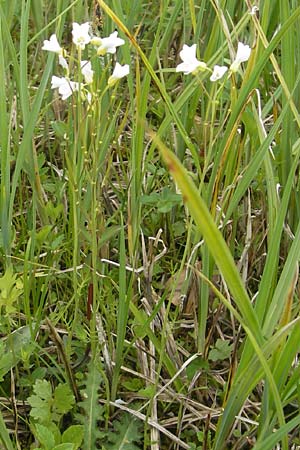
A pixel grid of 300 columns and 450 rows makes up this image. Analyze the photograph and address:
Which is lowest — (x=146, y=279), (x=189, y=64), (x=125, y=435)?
(x=125, y=435)

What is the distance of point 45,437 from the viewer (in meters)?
1.03

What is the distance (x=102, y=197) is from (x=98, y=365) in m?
0.41

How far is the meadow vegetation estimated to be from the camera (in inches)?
41.5

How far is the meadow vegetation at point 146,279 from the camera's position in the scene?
105 cm

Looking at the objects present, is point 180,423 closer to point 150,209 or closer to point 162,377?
point 162,377

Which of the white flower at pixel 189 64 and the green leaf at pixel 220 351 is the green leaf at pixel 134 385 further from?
the white flower at pixel 189 64

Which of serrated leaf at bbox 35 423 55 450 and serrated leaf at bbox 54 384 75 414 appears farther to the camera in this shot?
serrated leaf at bbox 54 384 75 414

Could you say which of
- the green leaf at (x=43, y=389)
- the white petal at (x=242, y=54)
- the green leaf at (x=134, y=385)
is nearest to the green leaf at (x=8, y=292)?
the green leaf at (x=43, y=389)

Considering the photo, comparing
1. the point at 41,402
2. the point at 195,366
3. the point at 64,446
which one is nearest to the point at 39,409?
the point at 41,402

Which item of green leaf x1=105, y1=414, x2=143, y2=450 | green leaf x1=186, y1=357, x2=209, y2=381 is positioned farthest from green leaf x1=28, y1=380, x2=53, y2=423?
green leaf x1=186, y1=357, x2=209, y2=381

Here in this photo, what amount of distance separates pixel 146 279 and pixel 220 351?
168mm

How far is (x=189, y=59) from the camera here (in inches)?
42.8

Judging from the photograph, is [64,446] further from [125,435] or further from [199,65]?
[199,65]

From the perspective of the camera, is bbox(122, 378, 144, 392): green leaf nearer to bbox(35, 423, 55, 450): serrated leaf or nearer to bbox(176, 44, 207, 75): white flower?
bbox(35, 423, 55, 450): serrated leaf
